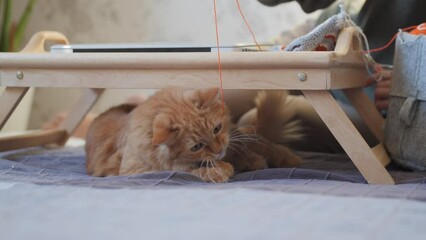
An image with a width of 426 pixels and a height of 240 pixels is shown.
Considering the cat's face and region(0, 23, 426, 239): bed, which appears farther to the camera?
the cat's face

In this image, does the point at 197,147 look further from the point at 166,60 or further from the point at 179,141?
the point at 166,60

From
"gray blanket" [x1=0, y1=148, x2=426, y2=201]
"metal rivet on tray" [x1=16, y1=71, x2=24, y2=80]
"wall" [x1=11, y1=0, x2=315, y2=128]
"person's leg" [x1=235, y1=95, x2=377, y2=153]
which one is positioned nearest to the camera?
"gray blanket" [x1=0, y1=148, x2=426, y2=201]

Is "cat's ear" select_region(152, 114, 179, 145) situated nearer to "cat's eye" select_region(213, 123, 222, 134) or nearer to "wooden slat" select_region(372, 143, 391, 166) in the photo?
"cat's eye" select_region(213, 123, 222, 134)

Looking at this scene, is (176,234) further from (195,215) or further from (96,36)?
(96,36)

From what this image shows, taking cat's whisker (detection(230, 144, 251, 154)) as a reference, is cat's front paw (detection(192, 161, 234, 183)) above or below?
above

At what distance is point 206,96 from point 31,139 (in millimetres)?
702

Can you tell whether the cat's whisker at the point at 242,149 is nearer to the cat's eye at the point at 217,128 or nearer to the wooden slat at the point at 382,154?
the cat's eye at the point at 217,128

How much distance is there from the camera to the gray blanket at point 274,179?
0.82 m

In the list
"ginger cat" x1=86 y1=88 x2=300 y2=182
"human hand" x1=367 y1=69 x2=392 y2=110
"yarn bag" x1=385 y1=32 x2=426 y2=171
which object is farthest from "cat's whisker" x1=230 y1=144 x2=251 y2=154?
"human hand" x1=367 y1=69 x2=392 y2=110

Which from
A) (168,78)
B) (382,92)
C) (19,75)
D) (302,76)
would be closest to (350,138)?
(302,76)

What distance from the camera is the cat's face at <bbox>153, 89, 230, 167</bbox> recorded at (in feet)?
3.23

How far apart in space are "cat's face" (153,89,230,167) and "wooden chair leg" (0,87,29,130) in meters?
0.36

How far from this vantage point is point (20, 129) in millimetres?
2090

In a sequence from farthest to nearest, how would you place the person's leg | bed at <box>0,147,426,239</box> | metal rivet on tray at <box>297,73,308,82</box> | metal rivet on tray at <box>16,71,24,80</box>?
1. the person's leg
2. metal rivet on tray at <box>16,71,24,80</box>
3. metal rivet on tray at <box>297,73,308,82</box>
4. bed at <box>0,147,426,239</box>
